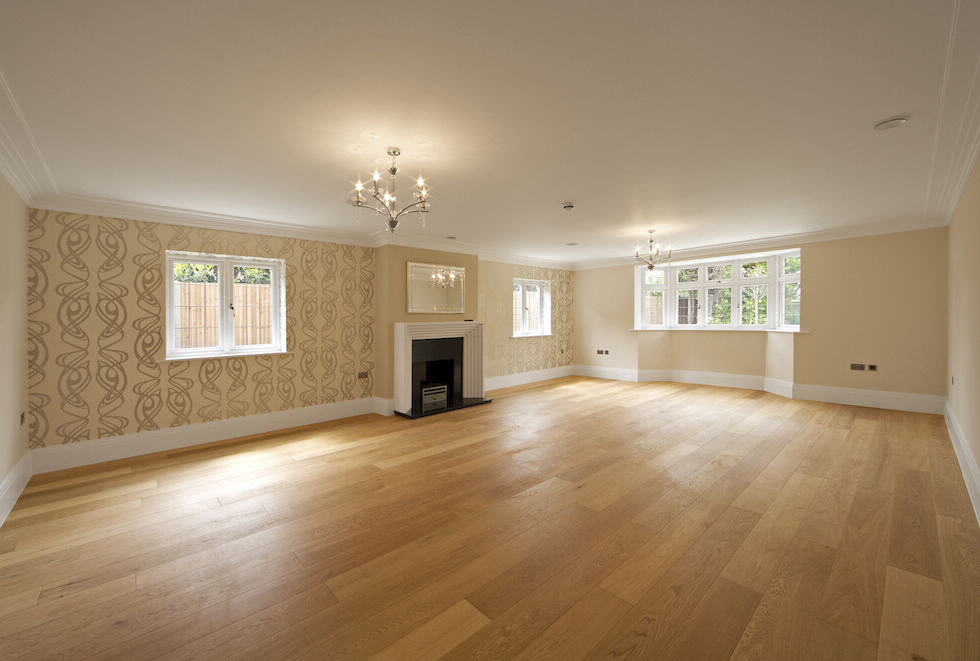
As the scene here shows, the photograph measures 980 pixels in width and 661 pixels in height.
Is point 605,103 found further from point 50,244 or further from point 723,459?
point 50,244

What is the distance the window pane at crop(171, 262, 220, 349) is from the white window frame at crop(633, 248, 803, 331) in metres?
7.05

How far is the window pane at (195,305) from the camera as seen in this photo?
438cm

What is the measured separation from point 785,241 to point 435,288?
17.4 feet

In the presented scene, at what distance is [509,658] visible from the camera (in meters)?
1.55

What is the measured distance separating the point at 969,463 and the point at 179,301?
723 centimetres

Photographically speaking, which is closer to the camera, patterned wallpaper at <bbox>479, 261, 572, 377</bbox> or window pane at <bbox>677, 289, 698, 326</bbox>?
patterned wallpaper at <bbox>479, 261, 572, 377</bbox>

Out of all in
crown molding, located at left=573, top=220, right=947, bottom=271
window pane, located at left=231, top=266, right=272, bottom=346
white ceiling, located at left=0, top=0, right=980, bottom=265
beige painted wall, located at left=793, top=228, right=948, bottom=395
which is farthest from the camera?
crown molding, located at left=573, top=220, right=947, bottom=271

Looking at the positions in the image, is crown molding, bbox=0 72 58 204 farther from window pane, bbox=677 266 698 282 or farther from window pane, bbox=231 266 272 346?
window pane, bbox=677 266 698 282

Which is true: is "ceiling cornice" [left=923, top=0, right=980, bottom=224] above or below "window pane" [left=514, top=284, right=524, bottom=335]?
above

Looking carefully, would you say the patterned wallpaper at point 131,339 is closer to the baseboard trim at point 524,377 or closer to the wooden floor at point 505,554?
the wooden floor at point 505,554

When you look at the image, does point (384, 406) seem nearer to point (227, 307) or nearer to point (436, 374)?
point (436, 374)

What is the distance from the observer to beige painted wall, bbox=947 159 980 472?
2988 mm

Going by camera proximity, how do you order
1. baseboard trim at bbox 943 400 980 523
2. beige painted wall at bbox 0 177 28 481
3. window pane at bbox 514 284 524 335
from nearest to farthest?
1. baseboard trim at bbox 943 400 980 523
2. beige painted wall at bbox 0 177 28 481
3. window pane at bbox 514 284 524 335

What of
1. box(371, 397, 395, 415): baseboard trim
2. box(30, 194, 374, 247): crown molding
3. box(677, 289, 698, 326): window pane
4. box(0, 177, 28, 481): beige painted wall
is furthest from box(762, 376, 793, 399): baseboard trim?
box(0, 177, 28, 481): beige painted wall
